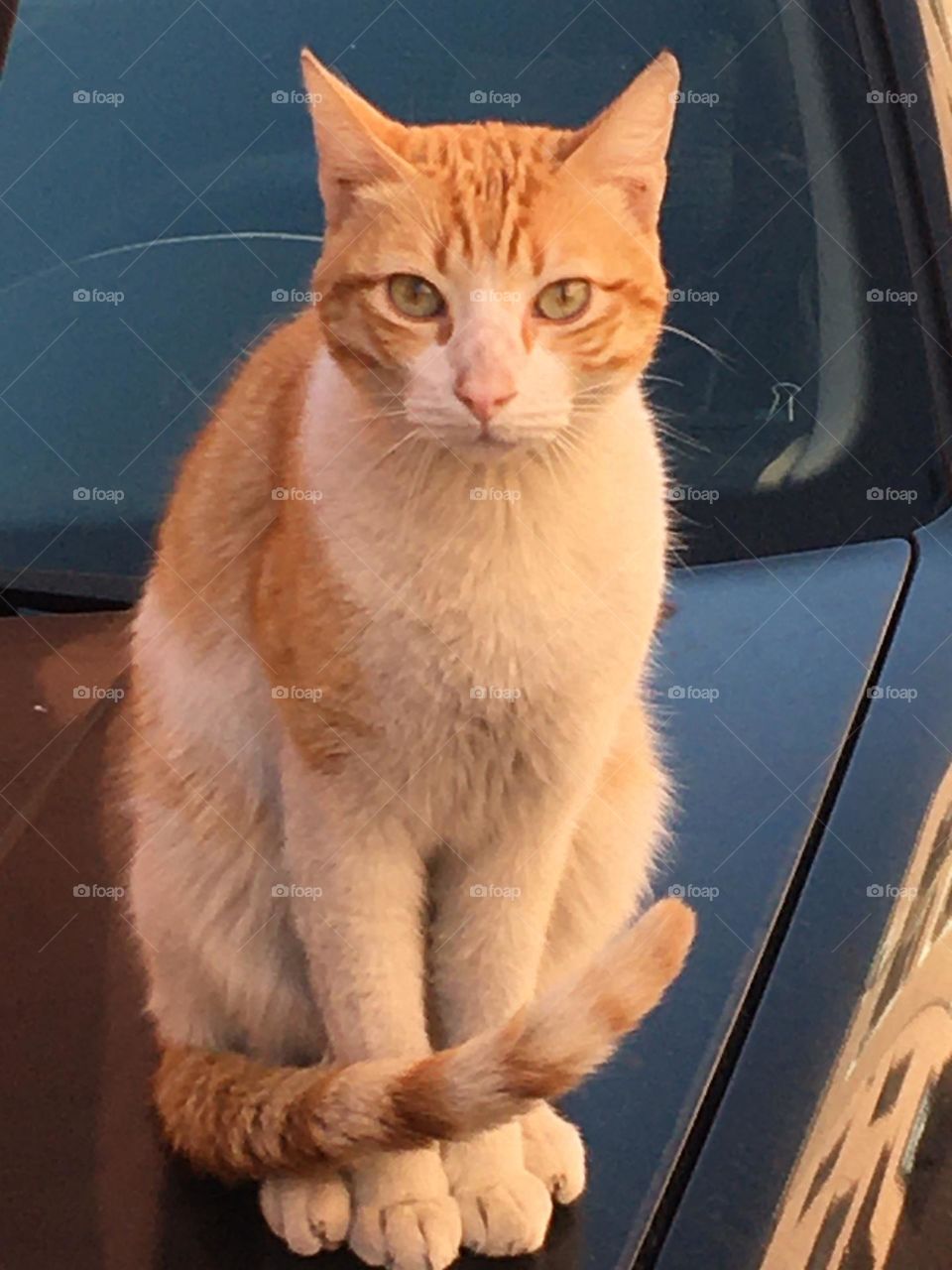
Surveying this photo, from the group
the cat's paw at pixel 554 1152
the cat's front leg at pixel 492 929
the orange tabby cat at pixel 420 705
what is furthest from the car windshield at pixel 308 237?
the cat's paw at pixel 554 1152

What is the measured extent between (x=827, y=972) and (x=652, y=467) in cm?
25

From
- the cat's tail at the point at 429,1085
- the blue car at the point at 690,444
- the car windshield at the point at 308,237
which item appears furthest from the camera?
the car windshield at the point at 308,237

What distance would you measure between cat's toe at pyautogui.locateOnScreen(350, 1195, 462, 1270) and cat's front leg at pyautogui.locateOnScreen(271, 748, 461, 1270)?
0.07m

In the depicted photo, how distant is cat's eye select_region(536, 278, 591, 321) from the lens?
558mm

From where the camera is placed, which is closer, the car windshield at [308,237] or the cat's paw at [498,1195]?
the cat's paw at [498,1195]

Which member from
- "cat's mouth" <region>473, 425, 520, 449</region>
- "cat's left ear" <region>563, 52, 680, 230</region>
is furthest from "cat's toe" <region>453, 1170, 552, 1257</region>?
"cat's left ear" <region>563, 52, 680, 230</region>

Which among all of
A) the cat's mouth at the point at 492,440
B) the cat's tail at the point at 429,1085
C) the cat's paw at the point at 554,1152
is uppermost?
the cat's mouth at the point at 492,440

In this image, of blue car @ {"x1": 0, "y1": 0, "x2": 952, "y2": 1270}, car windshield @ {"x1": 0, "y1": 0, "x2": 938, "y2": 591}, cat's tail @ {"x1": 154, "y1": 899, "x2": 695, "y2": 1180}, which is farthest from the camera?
car windshield @ {"x1": 0, "y1": 0, "x2": 938, "y2": 591}

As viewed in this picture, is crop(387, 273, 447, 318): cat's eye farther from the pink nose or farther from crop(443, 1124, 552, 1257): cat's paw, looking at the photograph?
crop(443, 1124, 552, 1257): cat's paw

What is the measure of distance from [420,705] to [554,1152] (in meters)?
0.19

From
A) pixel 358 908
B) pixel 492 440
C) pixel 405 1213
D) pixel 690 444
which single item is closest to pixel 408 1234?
pixel 405 1213

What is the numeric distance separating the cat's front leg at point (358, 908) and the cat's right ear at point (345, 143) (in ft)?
0.80

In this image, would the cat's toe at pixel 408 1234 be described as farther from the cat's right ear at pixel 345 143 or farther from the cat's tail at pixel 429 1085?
the cat's right ear at pixel 345 143

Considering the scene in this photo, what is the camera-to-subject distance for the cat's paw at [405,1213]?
1.70 feet
